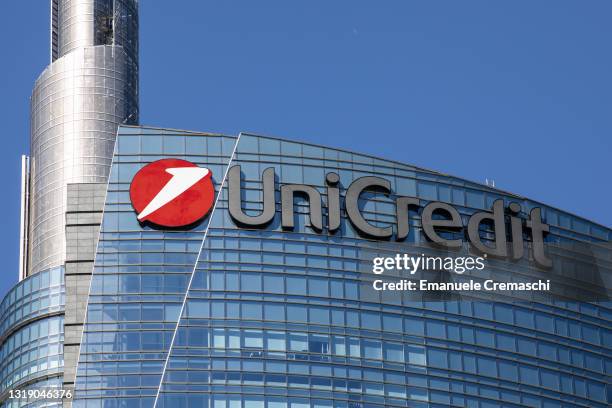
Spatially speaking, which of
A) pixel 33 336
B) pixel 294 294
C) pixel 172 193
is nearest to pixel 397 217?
pixel 294 294

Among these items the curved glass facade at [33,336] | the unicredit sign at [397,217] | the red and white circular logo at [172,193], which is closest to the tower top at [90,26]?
the curved glass facade at [33,336]

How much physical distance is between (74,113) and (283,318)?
103ft

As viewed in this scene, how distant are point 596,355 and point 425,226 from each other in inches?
633

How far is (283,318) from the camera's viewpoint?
382 feet

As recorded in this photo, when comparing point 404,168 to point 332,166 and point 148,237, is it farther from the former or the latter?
point 148,237

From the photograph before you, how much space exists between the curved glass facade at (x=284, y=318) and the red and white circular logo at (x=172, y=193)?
710 millimetres

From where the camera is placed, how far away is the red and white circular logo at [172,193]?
384ft

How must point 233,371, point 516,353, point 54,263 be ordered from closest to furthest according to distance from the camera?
point 233,371
point 516,353
point 54,263

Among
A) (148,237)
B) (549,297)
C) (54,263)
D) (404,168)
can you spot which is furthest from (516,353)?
(54,263)

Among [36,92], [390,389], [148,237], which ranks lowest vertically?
[390,389]

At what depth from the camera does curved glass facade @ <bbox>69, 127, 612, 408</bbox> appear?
114 meters

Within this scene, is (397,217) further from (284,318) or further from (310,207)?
(284,318)

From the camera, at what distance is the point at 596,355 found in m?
126

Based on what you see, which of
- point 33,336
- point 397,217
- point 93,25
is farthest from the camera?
point 93,25
